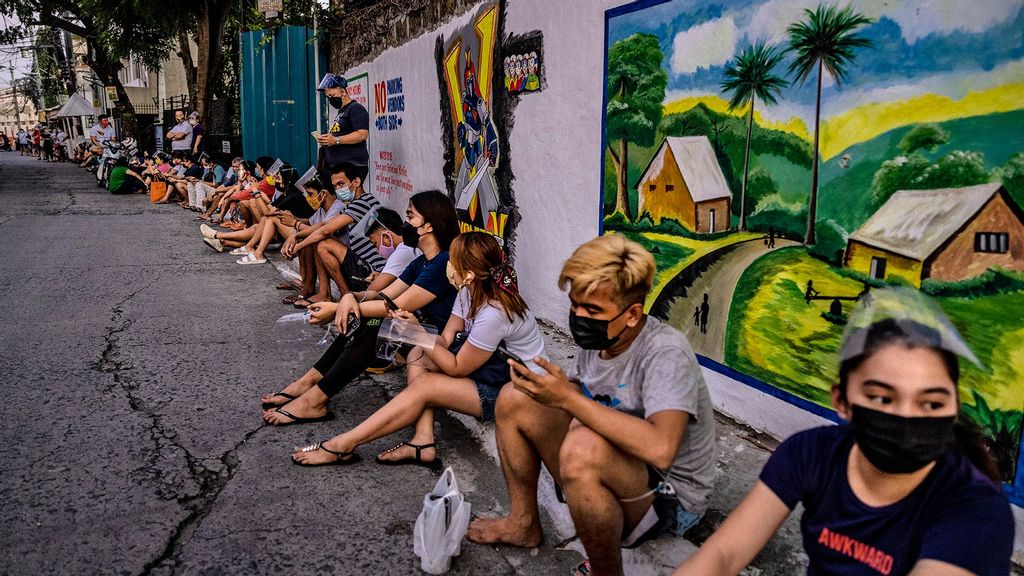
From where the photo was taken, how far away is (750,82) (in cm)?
320

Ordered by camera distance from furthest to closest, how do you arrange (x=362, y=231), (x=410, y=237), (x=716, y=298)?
(x=362, y=231) → (x=410, y=237) → (x=716, y=298)

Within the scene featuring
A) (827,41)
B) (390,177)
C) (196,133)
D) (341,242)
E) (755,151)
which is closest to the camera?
(827,41)

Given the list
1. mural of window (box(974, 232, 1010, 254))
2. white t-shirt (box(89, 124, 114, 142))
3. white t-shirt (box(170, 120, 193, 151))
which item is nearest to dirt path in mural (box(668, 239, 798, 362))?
mural of window (box(974, 232, 1010, 254))

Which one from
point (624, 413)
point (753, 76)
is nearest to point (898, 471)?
point (624, 413)

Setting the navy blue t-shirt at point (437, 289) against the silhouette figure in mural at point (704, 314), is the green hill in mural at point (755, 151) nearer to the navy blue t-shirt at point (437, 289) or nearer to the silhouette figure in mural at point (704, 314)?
the silhouette figure in mural at point (704, 314)

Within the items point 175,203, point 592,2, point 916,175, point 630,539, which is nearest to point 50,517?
point 630,539

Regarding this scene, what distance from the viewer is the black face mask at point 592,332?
2.21 m

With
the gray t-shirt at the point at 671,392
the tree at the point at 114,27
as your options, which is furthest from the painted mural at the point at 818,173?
the tree at the point at 114,27

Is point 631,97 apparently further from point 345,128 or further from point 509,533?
point 345,128

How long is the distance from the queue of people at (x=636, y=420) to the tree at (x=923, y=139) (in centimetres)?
108

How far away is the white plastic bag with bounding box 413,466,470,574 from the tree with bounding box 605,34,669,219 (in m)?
2.23

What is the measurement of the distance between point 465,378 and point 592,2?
2.52m

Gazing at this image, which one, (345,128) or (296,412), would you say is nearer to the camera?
(296,412)

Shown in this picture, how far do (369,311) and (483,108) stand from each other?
288cm
